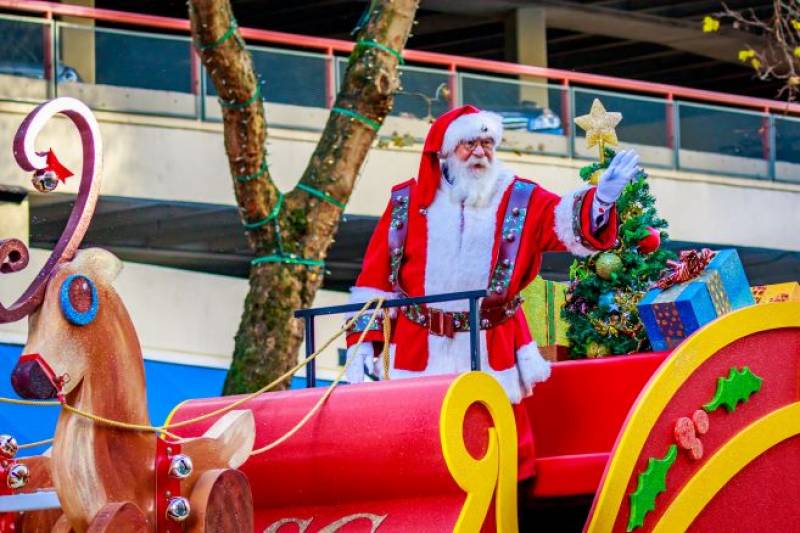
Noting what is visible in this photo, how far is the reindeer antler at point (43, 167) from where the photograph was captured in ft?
14.3

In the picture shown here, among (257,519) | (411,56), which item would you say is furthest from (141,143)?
(257,519)

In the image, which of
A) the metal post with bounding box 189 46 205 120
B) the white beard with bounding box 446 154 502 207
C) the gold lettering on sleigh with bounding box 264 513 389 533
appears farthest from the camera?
the metal post with bounding box 189 46 205 120

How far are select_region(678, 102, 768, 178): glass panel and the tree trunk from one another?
777 centimetres

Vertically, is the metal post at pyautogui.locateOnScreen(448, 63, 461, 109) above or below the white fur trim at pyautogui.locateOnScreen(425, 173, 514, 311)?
above

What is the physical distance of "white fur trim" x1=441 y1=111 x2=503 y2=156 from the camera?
20.8 feet

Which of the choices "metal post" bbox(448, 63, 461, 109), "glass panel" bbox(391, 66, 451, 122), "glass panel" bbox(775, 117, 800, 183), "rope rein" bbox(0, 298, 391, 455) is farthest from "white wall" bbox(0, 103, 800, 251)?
"rope rein" bbox(0, 298, 391, 455)

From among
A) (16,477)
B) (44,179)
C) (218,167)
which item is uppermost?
(218,167)

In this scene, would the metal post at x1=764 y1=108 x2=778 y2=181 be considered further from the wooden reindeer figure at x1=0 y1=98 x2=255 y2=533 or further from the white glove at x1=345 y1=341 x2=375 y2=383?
the wooden reindeer figure at x1=0 y1=98 x2=255 y2=533

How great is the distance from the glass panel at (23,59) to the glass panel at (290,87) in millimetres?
1648

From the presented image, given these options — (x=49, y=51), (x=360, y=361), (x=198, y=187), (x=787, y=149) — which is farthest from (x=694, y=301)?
(x=787, y=149)

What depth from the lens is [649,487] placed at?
5.42 metres

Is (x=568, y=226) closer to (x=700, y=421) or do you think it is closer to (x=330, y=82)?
(x=700, y=421)

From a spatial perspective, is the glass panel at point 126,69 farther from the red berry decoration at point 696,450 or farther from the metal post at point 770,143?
the red berry decoration at point 696,450

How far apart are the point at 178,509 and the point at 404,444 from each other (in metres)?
0.81
